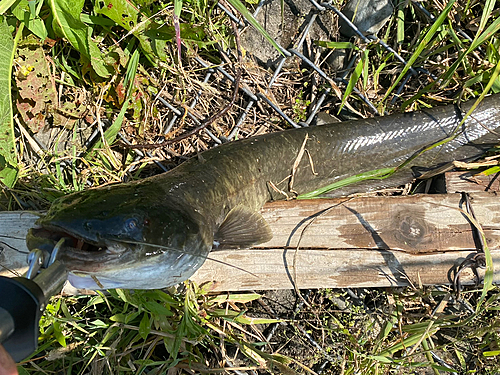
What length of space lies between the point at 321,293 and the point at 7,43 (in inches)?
117

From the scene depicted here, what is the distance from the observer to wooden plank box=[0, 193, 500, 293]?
257cm

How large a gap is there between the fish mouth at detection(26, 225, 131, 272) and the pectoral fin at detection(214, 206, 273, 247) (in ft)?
2.37

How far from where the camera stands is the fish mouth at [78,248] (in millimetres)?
1660

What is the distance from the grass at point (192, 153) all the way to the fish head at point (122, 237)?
0.59m

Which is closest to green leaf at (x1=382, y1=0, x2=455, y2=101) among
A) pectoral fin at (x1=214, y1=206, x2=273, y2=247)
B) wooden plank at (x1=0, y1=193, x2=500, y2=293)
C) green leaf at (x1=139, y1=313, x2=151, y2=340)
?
wooden plank at (x1=0, y1=193, x2=500, y2=293)

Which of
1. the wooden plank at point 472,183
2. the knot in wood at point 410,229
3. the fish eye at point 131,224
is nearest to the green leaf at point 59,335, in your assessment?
the fish eye at point 131,224

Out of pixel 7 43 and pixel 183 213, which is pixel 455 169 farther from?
pixel 7 43

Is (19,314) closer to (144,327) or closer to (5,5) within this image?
(144,327)

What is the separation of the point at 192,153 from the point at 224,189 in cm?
86

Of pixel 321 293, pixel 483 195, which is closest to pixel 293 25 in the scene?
pixel 483 195

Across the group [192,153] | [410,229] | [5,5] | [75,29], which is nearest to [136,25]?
[75,29]

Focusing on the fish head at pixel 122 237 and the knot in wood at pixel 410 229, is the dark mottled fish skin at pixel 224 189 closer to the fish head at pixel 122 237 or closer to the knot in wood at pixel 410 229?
the fish head at pixel 122 237

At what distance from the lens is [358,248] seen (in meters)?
2.61

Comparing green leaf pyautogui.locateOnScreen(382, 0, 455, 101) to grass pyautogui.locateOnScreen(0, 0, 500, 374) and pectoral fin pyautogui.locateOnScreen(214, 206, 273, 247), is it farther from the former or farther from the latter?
pectoral fin pyautogui.locateOnScreen(214, 206, 273, 247)
